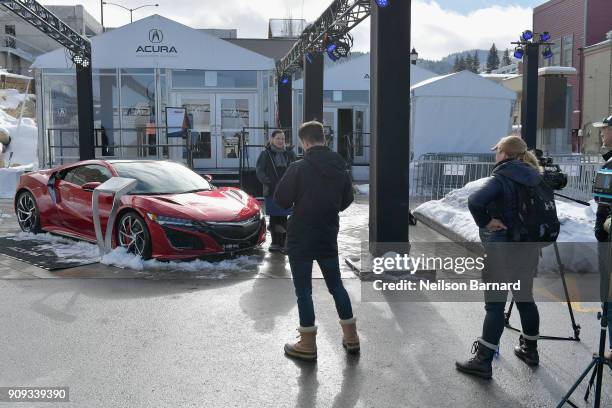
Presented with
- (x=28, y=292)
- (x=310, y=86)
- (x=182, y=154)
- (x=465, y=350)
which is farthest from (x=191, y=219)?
(x=182, y=154)

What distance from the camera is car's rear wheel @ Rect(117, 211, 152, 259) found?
7516 millimetres

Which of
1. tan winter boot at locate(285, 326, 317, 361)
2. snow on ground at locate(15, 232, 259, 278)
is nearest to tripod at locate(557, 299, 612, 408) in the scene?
tan winter boot at locate(285, 326, 317, 361)

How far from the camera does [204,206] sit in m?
7.86

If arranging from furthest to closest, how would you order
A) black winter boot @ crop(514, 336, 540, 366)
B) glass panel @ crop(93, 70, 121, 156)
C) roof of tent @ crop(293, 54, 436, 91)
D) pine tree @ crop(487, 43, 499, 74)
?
pine tree @ crop(487, 43, 499, 74)
roof of tent @ crop(293, 54, 436, 91)
glass panel @ crop(93, 70, 121, 156)
black winter boot @ crop(514, 336, 540, 366)

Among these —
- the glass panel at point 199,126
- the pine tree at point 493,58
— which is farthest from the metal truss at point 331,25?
the pine tree at point 493,58

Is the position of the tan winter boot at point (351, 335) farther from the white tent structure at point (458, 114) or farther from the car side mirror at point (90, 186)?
the white tent structure at point (458, 114)

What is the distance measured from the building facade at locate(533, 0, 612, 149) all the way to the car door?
29.5 meters

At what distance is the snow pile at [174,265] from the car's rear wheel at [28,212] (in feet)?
7.71

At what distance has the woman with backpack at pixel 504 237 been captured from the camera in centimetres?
400

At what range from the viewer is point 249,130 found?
18.8 metres

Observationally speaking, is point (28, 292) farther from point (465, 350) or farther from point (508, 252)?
point (508, 252)

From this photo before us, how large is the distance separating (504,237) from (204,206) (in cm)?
466

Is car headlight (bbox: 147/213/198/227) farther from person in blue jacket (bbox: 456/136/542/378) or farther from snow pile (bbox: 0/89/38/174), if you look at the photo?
snow pile (bbox: 0/89/38/174)

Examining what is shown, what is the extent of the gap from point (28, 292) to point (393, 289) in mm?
3921
